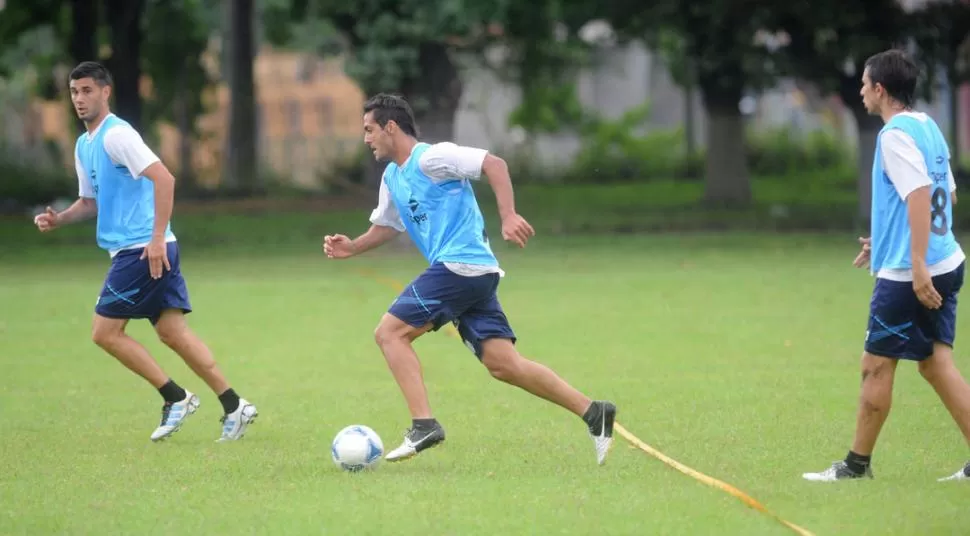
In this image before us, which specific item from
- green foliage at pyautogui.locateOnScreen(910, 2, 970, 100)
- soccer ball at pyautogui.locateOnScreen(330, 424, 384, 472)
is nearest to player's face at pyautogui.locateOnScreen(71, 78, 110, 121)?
soccer ball at pyautogui.locateOnScreen(330, 424, 384, 472)

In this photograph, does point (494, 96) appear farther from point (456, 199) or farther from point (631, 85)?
point (456, 199)

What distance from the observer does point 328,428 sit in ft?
32.2

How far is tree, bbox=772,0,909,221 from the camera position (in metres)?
26.9

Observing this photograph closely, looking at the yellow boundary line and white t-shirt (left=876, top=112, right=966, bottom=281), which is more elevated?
white t-shirt (left=876, top=112, right=966, bottom=281)

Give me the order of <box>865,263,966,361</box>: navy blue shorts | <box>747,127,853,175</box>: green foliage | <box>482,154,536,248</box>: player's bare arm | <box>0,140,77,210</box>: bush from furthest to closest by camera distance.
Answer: <box>747,127,853,175</box>: green foliage < <box>0,140,77,210</box>: bush < <box>482,154,536,248</box>: player's bare arm < <box>865,263,966,361</box>: navy blue shorts

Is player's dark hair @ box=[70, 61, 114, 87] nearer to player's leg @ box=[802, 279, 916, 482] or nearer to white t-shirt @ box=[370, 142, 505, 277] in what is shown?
white t-shirt @ box=[370, 142, 505, 277]

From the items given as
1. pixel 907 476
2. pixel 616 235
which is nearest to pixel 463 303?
pixel 907 476

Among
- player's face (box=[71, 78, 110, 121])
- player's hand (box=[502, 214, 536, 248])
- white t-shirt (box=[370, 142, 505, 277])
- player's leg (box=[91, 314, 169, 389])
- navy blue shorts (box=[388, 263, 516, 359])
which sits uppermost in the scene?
player's face (box=[71, 78, 110, 121])

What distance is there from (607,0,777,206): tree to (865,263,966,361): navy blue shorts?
20427 millimetres

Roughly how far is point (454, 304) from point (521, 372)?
50 cm

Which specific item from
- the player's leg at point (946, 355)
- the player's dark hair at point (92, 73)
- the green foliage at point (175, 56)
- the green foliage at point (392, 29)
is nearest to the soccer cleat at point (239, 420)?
the player's dark hair at point (92, 73)

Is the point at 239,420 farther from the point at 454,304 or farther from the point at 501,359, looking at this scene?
the point at 501,359

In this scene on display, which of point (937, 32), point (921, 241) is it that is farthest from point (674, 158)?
point (921, 241)

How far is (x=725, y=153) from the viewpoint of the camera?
113 feet
